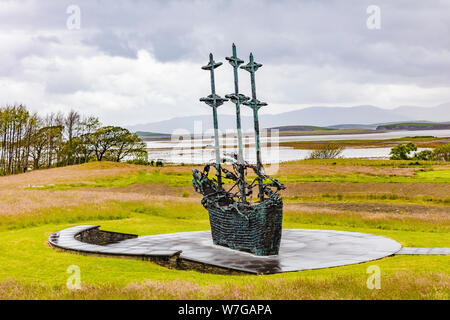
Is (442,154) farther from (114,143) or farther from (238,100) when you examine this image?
(238,100)

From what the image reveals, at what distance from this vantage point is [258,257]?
14.2 metres

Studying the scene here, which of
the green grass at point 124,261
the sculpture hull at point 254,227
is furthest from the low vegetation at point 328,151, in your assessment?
the sculpture hull at point 254,227

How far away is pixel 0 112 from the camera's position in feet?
252

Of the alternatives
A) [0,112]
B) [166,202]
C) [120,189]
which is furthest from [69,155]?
[166,202]

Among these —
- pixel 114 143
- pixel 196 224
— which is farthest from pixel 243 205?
pixel 114 143

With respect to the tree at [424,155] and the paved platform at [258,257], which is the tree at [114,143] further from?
the paved platform at [258,257]

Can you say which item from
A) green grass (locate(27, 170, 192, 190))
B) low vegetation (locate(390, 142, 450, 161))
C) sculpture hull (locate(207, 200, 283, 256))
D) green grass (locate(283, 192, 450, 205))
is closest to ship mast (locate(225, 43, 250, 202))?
sculpture hull (locate(207, 200, 283, 256))

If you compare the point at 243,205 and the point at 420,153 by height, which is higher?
the point at 420,153

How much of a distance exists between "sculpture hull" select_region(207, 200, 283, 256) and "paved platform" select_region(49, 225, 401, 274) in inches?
10.9

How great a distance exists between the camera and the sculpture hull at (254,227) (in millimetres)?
14023

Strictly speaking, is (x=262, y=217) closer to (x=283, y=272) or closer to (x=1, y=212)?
(x=283, y=272)

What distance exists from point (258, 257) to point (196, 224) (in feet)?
32.6

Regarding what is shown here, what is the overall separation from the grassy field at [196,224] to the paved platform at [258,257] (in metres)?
0.60

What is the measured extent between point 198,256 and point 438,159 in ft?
231
